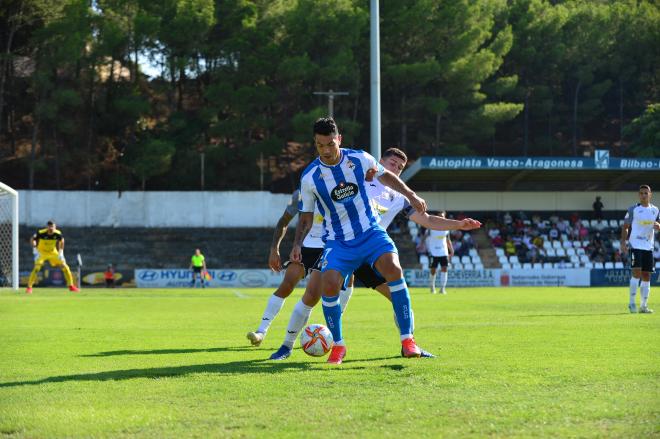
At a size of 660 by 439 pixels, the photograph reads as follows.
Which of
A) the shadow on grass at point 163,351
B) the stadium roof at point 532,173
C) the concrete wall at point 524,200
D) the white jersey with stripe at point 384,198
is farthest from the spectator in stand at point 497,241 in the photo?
the shadow on grass at point 163,351

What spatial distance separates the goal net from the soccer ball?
2171cm

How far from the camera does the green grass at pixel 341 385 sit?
19.0ft

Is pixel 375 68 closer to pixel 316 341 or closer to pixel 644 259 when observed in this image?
pixel 644 259

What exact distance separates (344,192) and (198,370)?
2117mm

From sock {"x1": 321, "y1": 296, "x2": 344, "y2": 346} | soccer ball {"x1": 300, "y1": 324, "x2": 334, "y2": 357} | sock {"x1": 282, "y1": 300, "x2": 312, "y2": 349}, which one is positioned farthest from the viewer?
sock {"x1": 282, "y1": 300, "x2": 312, "y2": 349}

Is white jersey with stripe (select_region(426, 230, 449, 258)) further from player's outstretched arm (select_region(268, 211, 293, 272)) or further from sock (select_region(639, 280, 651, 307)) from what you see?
player's outstretched arm (select_region(268, 211, 293, 272))

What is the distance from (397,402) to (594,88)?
206ft

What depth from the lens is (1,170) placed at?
56344 mm

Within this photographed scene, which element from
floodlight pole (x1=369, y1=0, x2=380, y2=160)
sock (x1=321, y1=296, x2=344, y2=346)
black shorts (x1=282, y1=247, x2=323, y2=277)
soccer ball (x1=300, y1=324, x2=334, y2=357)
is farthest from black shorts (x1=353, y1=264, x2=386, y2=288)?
floodlight pole (x1=369, y1=0, x2=380, y2=160)

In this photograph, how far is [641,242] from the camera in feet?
60.9

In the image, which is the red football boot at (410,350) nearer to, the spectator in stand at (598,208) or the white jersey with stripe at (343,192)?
the white jersey with stripe at (343,192)

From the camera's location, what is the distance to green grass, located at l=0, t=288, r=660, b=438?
5789 millimetres

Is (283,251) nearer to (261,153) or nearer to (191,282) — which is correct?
(191,282)

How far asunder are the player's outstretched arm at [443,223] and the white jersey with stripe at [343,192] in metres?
0.61
